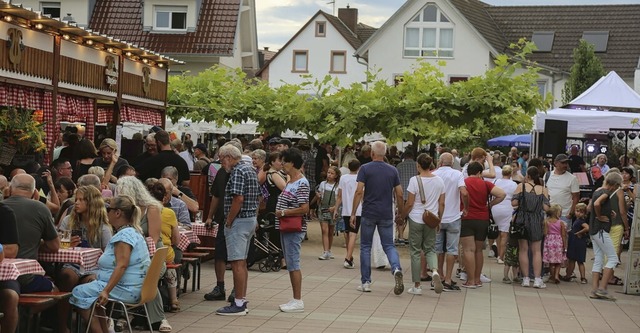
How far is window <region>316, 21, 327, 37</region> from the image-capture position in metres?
65.9

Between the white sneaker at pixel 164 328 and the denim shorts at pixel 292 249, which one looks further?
the denim shorts at pixel 292 249

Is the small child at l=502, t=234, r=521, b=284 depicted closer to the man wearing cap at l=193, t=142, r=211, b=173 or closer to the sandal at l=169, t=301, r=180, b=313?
the man wearing cap at l=193, t=142, r=211, b=173

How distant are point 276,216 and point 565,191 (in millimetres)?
7677

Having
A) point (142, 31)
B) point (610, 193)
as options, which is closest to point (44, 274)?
point (610, 193)

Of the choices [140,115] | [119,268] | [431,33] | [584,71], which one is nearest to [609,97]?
[140,115]

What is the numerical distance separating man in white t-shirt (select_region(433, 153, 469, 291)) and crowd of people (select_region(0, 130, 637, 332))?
2 cm

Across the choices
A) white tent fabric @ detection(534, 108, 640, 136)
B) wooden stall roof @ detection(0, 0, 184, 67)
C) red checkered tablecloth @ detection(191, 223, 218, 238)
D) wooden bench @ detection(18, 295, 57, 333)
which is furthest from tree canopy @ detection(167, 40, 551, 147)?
wooden bench @ detection(18, 295, 57, 333)

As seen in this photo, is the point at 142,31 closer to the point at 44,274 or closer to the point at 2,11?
the point at 2,11

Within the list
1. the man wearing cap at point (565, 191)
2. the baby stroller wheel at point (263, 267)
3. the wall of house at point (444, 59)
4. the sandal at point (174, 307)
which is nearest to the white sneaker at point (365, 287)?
the baby stroller wheel at point (263, 267)

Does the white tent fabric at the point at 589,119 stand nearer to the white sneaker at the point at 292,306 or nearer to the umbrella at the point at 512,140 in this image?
the white sneaker at the point at 292,306

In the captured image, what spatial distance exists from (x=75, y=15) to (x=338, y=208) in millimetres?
28718

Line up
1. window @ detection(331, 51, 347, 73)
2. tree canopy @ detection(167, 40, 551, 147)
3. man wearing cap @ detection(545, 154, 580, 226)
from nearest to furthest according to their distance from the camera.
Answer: man wearing cap @ detection(545, 154, 580, 226)
tree canopy @ detection(167, 40, 551, 147)
window @ detection(331, 51, 347, 73)

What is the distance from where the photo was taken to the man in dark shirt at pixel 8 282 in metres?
8.66

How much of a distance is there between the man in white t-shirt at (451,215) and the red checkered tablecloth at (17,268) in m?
7.20
